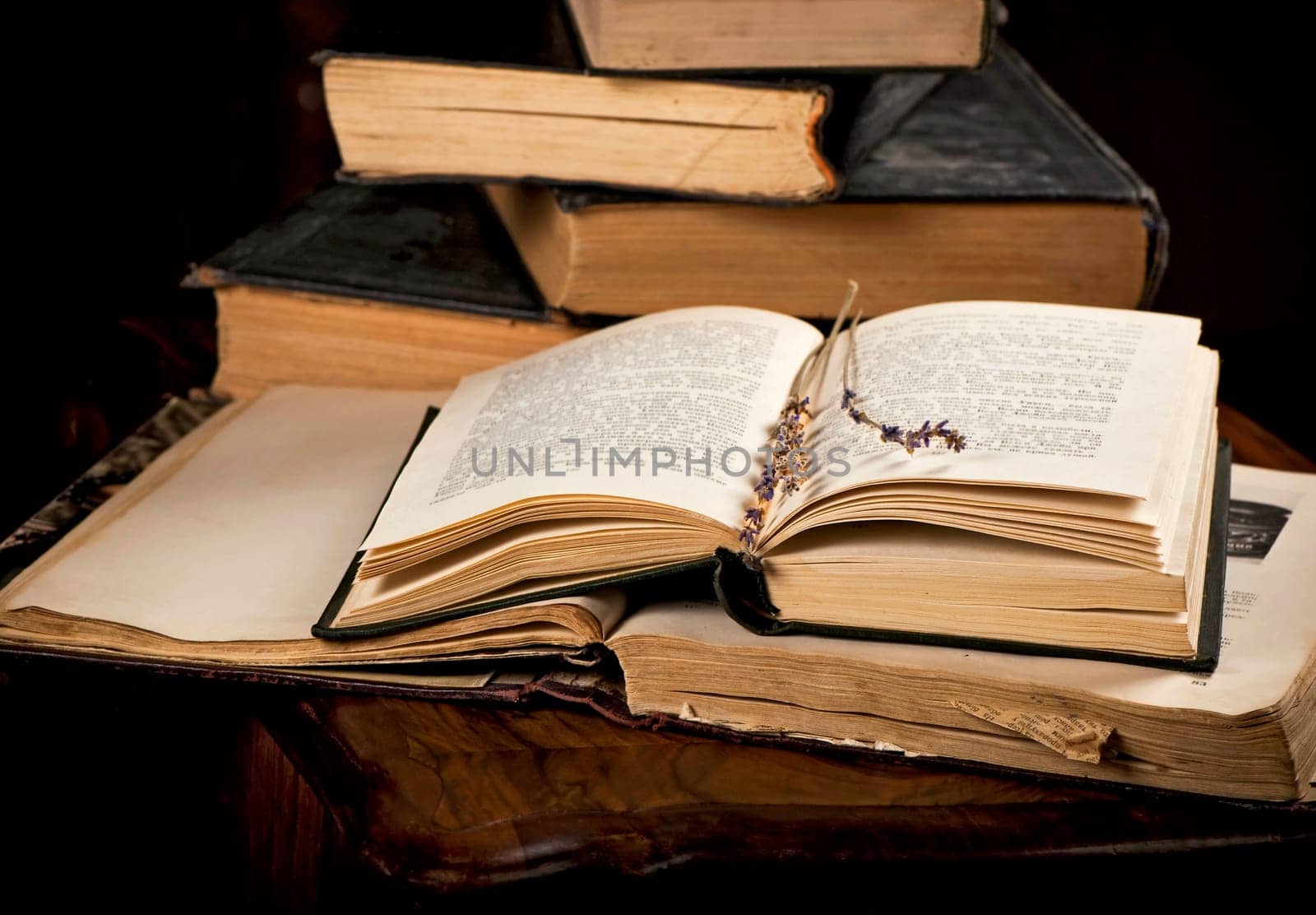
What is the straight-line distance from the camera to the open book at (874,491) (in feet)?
3.04

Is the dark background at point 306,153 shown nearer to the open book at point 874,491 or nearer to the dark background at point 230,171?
the dark background at point 230,171

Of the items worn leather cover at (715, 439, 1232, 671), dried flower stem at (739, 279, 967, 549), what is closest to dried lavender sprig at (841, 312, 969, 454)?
dried flower stem at (739, 279, 967, 549)

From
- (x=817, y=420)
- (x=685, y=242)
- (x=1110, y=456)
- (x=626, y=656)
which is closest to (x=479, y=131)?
(x=685, y=242)

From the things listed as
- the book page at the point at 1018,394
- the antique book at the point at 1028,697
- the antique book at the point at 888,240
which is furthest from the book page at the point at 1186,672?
the antique book at the point at 888,240

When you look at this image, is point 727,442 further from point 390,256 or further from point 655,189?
point 390,256

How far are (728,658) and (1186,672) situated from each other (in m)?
0.33

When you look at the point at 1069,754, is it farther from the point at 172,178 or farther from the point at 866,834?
the point at 172,178

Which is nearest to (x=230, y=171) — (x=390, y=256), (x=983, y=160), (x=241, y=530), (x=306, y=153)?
(x=306, y=153)

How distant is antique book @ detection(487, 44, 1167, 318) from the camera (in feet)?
4.81

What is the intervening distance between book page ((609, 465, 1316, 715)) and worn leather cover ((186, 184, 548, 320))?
0.65 metres

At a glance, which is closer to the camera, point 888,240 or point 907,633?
point 907,633

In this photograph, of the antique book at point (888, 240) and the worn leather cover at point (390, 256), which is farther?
the worn leather cover at point (390, 256)

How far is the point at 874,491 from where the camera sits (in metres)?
0.96

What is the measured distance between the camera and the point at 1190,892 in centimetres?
96
